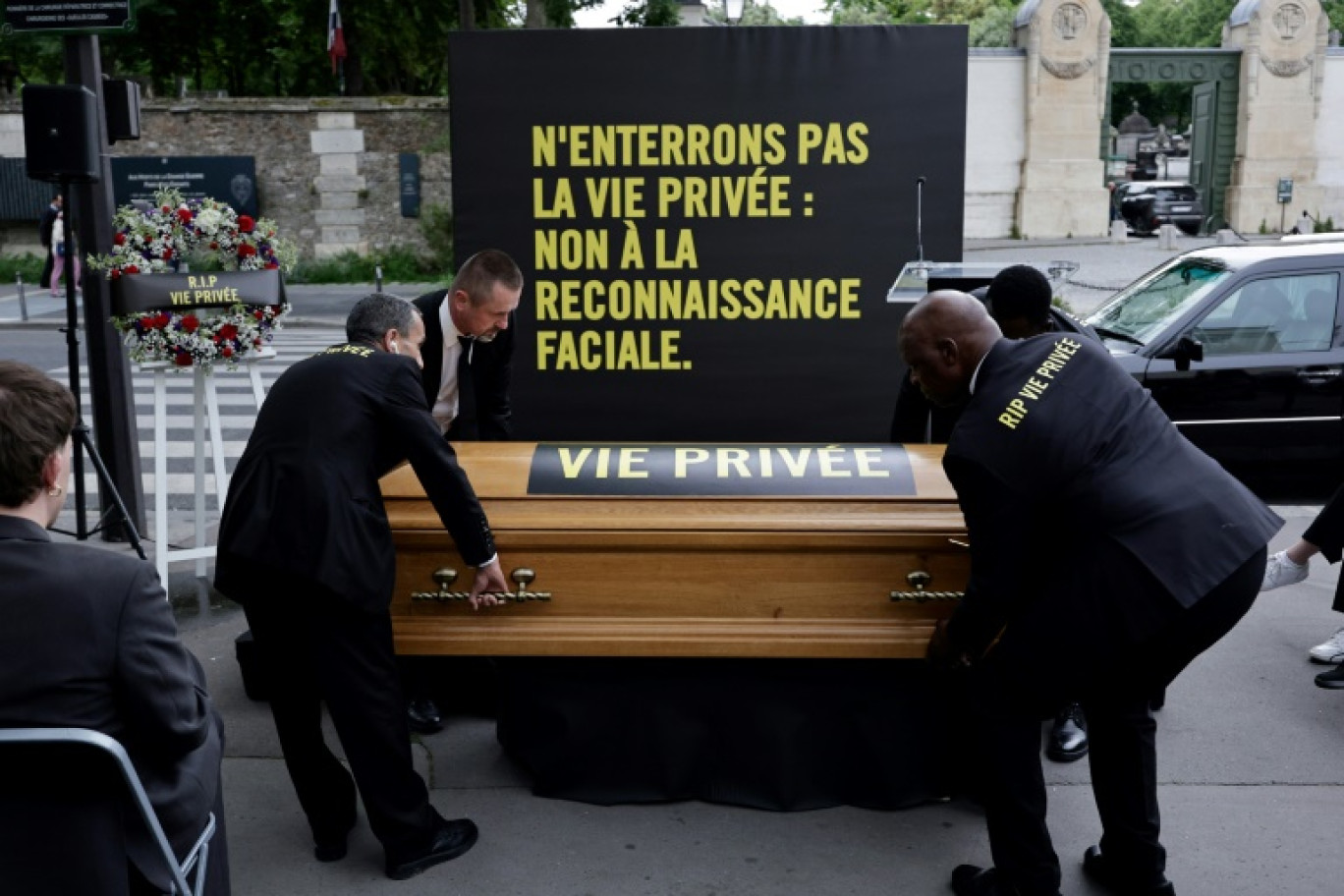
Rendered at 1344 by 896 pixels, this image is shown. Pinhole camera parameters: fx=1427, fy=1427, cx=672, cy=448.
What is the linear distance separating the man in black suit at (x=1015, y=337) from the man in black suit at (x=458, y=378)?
1485 millimetres

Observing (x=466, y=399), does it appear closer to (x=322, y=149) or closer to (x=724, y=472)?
(x=724, y=472)

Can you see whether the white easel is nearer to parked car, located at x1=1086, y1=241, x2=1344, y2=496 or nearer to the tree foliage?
parked car, located at x1=1086, y1=241, x2=1344, y2=496

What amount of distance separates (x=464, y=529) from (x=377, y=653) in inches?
16.6

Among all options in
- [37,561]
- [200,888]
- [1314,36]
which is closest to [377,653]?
[200,888]

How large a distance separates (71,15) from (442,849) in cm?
559

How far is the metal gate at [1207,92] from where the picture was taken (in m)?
36.7

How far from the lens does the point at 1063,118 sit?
118 feet

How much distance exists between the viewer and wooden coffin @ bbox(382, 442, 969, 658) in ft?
14.2

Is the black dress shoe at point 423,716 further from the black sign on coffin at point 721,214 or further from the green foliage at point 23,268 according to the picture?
the green foliage at point 23,268

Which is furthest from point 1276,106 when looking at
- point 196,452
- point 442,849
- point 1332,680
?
Answer: point 442,849

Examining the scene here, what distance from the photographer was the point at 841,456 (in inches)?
187

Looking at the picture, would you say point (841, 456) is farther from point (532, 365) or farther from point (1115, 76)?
point (1115, 76)

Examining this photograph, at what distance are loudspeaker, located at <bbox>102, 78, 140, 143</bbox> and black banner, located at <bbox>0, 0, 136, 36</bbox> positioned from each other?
41cm

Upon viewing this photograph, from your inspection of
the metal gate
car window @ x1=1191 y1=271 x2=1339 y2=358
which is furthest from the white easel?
the metal gate
